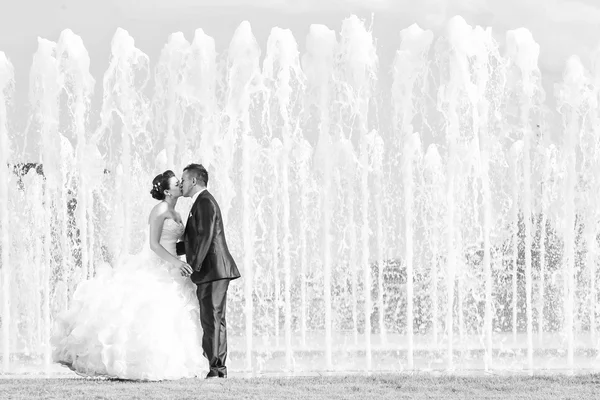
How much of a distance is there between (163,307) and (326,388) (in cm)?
172

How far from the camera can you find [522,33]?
1803cm

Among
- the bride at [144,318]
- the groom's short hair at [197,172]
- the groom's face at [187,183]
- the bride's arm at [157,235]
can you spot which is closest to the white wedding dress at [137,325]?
the bride at [144,318]

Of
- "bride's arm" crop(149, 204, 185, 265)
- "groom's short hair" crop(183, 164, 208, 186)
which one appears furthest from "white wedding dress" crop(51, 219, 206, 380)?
"groom's short hair" crop(183, 164, 208, 186)

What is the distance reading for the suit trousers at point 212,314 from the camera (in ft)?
32.3

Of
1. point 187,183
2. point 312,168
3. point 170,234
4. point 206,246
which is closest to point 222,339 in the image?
point 206,246

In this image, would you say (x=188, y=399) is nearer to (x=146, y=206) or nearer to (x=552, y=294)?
(x=146, y=206)

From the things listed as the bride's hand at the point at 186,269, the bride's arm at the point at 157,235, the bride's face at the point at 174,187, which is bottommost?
the bride's hand at the point at 186,269

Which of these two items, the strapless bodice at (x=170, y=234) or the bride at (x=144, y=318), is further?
the strapless bodice at (x=170, y=234)

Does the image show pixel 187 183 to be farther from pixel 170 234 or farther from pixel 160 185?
pixel 170 234

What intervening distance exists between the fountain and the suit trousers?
402cm

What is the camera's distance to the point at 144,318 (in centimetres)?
970

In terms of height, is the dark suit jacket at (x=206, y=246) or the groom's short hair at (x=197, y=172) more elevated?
the groom's short hair at (x=197, y=172)

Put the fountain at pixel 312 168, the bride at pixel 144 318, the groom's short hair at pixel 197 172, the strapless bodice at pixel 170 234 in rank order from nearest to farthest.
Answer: the bride at pixel 144 318 < the groom's short hair at pixel 197 172 < the strapless bodice at pixel 170 234 < the fountain at pixel 312 168

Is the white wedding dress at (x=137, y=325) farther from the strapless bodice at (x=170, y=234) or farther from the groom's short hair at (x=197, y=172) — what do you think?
the groom's short hair at (x=197, y=172)
